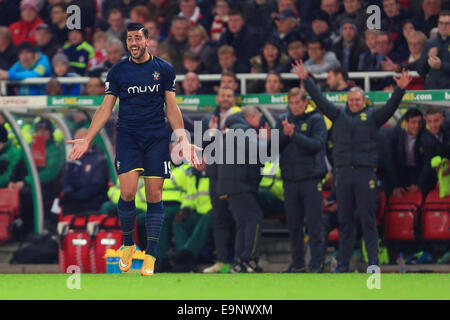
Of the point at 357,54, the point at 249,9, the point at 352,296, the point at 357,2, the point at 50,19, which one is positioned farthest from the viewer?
the point at 50,19

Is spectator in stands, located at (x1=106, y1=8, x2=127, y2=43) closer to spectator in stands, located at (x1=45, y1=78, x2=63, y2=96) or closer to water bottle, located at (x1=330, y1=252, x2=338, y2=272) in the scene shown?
spectator in stands, located at (x1=45, y1=78, x2=63, y2=96)

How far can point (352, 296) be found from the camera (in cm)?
721

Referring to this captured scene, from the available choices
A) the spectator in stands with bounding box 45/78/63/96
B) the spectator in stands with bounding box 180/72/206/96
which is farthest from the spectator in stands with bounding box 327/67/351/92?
the spectator in stands with bounding box 45/78/63/96

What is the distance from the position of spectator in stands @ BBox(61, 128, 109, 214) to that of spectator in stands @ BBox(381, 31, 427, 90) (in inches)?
171

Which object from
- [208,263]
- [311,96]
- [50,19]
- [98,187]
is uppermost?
[50,19]

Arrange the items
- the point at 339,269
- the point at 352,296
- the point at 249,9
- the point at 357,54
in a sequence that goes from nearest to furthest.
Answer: the point at 352,296, the point at 339,269, the point at 357,54, the point at 249,9

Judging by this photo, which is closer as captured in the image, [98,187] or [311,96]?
[311,96]

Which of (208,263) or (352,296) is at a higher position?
(352,296)

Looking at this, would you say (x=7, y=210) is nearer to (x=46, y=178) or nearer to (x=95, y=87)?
(x=46, y=178)

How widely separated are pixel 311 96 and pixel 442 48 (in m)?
2.06

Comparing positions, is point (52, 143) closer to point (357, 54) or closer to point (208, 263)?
point (208, 263)

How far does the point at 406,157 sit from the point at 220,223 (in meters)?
2.55

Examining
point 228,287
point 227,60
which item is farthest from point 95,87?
point 228,287
